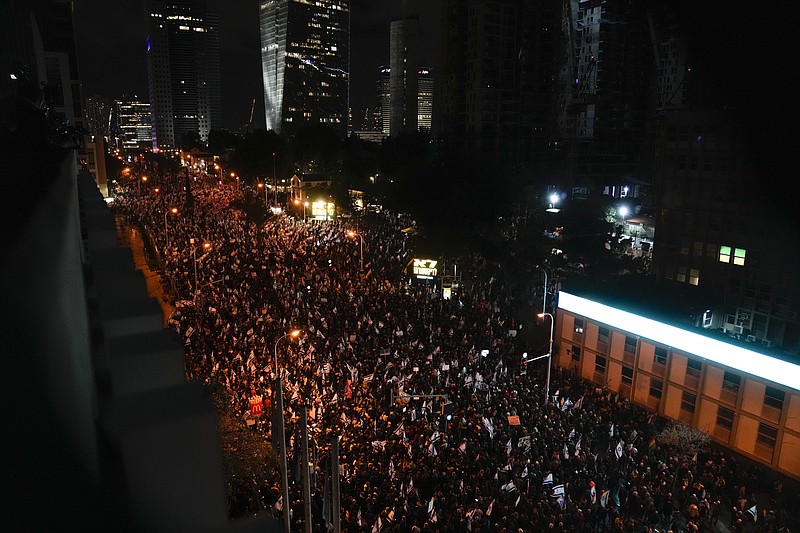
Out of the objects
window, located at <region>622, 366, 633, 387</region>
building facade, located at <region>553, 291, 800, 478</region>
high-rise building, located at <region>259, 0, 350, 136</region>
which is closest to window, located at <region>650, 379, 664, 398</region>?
building facade, located at <region>553, 291, 800, 478</region>

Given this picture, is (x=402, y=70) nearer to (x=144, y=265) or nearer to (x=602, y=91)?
(x=602, y=91)

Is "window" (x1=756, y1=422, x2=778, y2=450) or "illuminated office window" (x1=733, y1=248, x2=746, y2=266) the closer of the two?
"window" (x1=756, y1=422, x2=778, y2=450)

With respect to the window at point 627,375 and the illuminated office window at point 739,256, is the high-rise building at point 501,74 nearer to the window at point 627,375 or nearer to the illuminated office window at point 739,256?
the illuminated office window at point 739,256

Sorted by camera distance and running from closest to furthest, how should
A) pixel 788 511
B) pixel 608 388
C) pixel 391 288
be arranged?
1. pixel 788 511
2. pixel 608 388
3. pixel 391 288

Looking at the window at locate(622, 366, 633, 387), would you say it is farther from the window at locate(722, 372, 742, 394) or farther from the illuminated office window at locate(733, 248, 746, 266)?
the illuminated office window at locate(733, 248, 746, 266)

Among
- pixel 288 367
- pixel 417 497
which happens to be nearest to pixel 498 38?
pixel 288 367

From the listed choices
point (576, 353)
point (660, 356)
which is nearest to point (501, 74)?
point (576, 353)

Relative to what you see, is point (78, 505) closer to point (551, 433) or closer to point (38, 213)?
point (38, 213)
